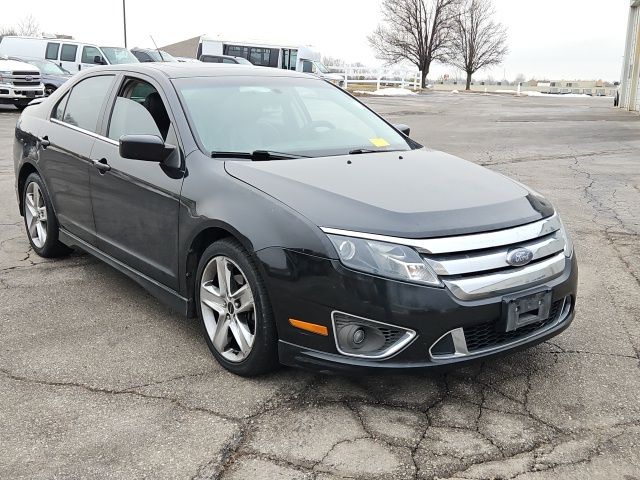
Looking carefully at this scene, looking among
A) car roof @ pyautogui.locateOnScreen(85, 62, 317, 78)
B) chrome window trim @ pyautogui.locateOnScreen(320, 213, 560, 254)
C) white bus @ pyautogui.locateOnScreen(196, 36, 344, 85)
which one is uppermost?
white bus @ pyautogui.locateOnScreen(196, 36, 344, 85)

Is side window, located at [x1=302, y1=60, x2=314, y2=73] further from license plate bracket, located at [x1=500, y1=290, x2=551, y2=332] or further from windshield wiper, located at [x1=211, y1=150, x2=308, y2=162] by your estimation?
license plate bracket, located at [x1=500, y1=290, x2=551, y2=332]

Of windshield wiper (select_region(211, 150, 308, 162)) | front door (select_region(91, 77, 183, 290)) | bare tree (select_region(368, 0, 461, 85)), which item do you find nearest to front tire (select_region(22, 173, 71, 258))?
front door (select_region(91, 77, 183, 290))

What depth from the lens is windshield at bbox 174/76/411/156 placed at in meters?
3.82

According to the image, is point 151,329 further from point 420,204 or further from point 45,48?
point 45,48

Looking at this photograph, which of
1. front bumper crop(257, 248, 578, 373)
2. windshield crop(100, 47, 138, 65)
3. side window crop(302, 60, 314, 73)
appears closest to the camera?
front bumper crop(257, 248, 578, 373)

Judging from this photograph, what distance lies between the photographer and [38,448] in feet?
9.02

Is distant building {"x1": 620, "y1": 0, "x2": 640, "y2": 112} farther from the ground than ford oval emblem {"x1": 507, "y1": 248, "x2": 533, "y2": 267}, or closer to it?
farther from the ground

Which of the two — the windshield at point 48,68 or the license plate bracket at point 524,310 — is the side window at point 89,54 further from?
the license plate bracket at point 524,310

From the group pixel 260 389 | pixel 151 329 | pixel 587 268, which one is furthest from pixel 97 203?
pixel 587 268

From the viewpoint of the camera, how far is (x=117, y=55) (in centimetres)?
2353

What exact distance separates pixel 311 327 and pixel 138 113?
6.78 ft

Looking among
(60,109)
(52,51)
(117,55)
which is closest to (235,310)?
(60,109)

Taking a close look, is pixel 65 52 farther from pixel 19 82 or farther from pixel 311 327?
pixel 311 327

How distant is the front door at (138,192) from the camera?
Result: 3703mm
